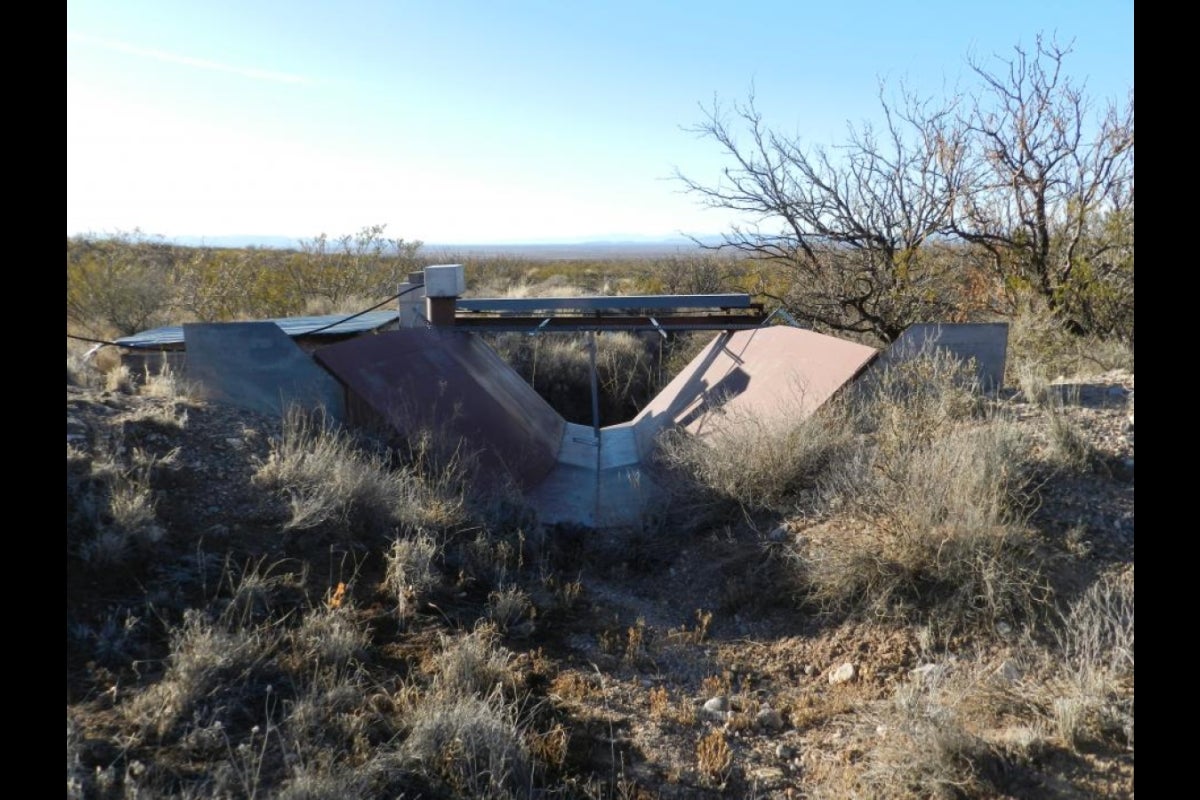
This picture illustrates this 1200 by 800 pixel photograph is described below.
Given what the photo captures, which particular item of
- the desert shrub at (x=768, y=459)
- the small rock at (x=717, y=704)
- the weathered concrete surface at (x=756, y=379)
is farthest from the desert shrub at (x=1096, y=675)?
the weathered concrete surface at (x=756, y=379)

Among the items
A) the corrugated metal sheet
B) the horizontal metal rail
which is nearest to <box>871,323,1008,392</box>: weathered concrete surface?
the horizontal metal rail

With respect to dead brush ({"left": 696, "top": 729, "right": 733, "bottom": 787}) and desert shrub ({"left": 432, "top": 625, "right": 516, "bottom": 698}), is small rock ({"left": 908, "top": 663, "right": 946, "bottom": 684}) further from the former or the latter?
desert shrub ({"left": 432, "top": 625, "right": 516, "bottom": 698})

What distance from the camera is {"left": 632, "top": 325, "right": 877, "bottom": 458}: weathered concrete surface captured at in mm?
7949

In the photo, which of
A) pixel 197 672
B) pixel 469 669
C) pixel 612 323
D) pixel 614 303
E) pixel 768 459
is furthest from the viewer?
pixel 614 303

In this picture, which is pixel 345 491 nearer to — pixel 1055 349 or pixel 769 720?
pixel 769 720

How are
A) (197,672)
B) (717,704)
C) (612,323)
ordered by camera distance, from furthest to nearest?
(612,323) → (717,704) → (197,672)

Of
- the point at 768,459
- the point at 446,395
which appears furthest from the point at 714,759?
the point at 446,395

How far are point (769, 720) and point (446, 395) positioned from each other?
5123 mm

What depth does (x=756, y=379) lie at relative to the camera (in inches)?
366

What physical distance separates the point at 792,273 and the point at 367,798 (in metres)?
11.8

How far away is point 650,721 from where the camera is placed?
14.3 ft

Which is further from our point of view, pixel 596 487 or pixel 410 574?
pixel 596 487
